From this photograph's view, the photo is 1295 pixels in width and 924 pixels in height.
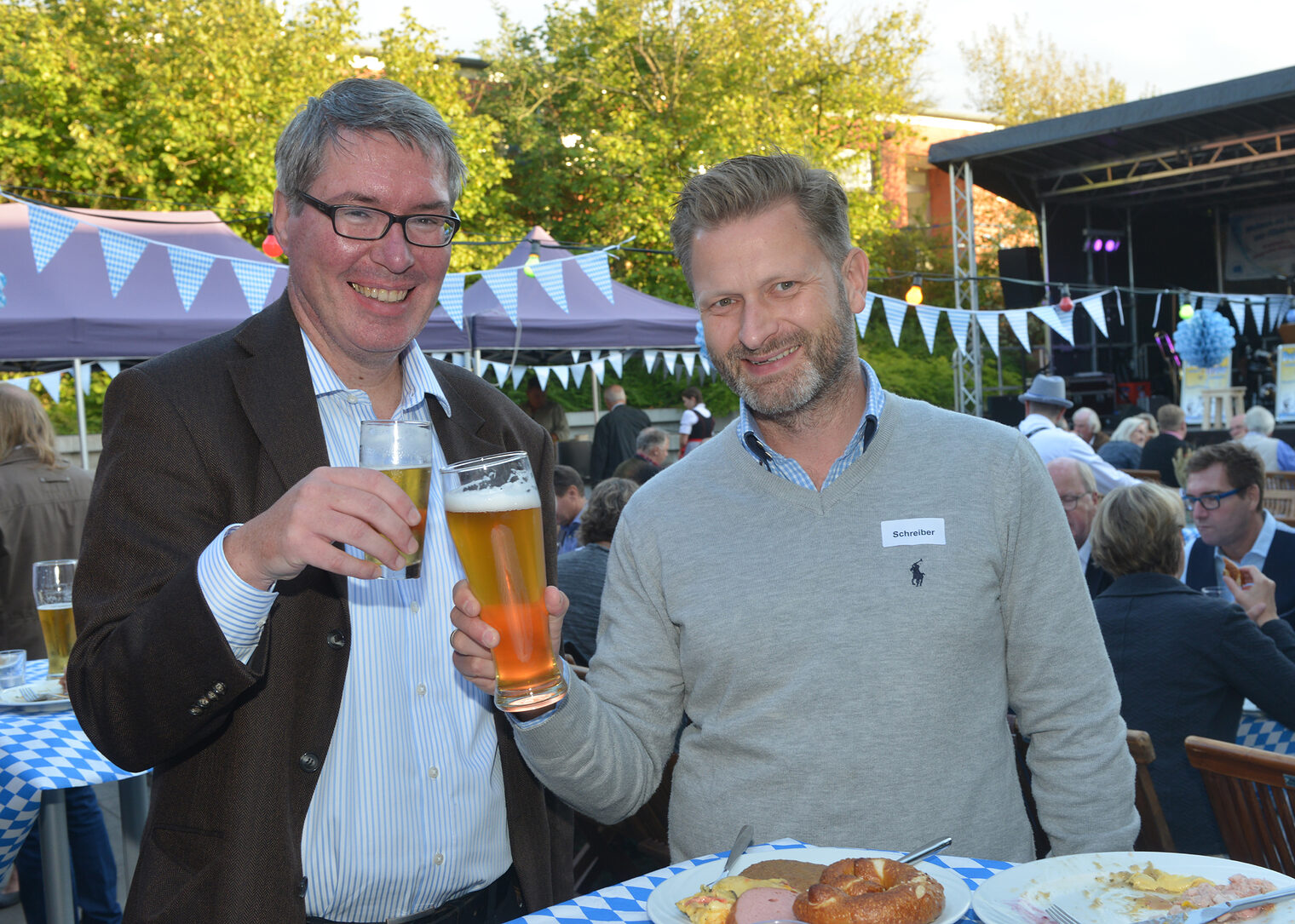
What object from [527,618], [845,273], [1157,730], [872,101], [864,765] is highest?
[872,101]

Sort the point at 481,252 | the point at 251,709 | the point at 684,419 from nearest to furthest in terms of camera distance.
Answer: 1. the point at 251,709
2. the point at 684,419
3. the point at 481,252

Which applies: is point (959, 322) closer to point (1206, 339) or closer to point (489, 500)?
point (1206, 339)

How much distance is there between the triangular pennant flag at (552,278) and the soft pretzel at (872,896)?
762 centimetres

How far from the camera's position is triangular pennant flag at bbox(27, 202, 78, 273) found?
6031mm

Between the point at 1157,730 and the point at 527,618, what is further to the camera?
the point at 1157,730

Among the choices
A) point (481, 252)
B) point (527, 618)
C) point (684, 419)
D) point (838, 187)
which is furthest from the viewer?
point (481, 252)

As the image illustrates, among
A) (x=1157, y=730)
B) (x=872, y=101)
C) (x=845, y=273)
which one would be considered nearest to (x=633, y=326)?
(x=1157, y=730)

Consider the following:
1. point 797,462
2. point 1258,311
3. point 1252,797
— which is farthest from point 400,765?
point 1258,311

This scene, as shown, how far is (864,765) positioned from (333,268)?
3.59ft

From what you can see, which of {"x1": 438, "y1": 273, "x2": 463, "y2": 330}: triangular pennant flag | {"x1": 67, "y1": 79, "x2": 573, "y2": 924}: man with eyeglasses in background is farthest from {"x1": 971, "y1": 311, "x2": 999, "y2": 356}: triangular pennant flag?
{"x1": 67, "y1": 79, "x2": 573, "y2": 924}: man with eyeglasses in background

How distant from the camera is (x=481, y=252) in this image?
17422 millimetres

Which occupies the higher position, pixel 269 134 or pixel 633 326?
pixel 269 134

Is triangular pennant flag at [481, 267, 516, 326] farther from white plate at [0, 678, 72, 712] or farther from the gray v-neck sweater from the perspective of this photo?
the gray v-neck sweater

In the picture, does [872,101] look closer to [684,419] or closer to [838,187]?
[684,419]
